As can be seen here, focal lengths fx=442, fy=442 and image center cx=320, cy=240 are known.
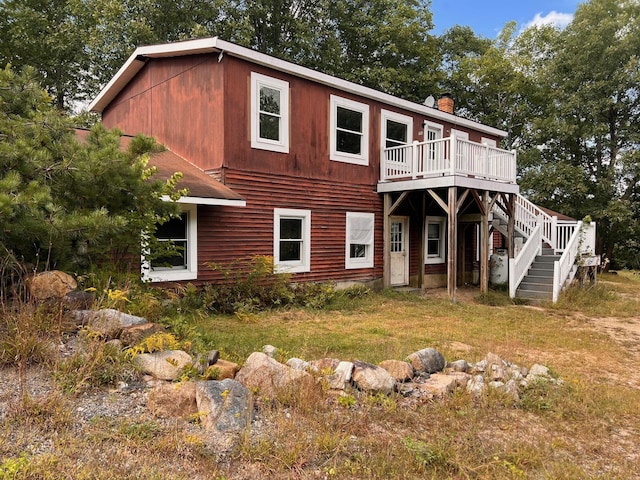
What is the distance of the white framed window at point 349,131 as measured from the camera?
1164cm

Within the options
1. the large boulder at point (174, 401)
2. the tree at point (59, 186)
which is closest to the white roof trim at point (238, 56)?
the tree at point (59, 186)

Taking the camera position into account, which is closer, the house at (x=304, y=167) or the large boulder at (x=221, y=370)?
the large boulder at (x=221, y=370)

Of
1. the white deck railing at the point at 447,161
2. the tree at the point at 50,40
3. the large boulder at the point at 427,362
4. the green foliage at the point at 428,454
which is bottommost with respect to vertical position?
the green foliage at the point at 428,454

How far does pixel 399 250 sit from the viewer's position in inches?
547

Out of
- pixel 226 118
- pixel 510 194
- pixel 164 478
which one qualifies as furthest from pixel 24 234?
pixel 510 194

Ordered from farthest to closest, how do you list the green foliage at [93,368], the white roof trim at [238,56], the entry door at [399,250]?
1. the entry door at [399,250]
2. the white roof trim at [238,56]
3. the green foliage at [93,368]

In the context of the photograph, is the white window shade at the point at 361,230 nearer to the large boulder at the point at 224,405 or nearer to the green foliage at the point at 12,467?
the large boulder at the point at 224,405

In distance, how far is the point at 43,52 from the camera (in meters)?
19.4

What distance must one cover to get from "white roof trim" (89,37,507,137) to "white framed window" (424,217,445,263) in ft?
11.2

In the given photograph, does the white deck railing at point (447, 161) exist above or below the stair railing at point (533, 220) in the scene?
above

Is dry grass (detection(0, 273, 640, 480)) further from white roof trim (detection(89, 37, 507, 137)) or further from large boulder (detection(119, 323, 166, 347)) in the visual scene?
white roof trim (detection(89, 37, 507, 137))

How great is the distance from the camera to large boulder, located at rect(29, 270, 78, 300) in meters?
4.36

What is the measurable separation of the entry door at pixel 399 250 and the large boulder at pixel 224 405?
413 inches

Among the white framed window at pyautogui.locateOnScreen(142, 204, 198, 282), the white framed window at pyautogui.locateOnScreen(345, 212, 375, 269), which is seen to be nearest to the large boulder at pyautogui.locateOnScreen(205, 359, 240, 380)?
the white framed window at pyautogui.locateOnScreen(142, 204, 198, 282)
